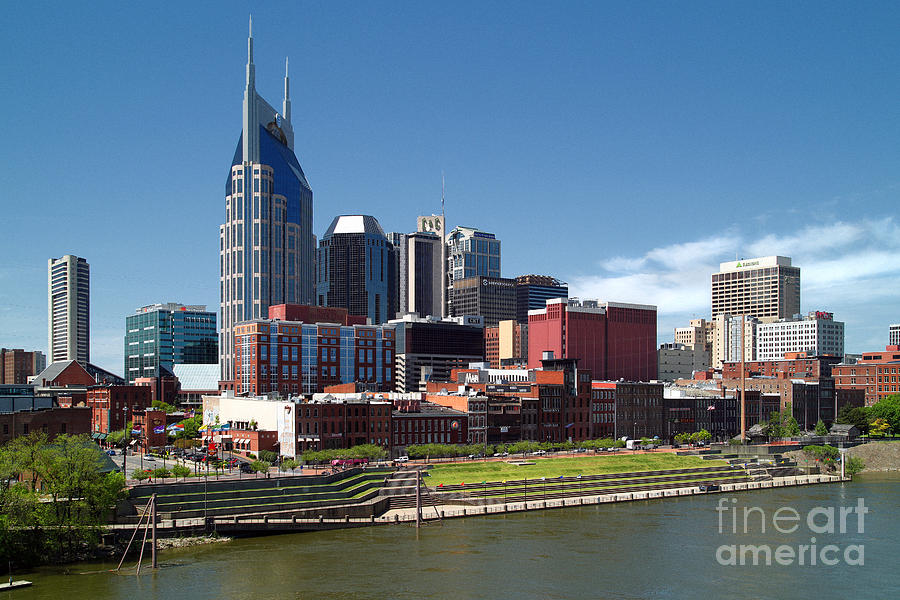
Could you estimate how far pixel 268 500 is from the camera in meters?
105

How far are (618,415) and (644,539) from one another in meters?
95.4

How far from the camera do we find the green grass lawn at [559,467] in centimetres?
12962

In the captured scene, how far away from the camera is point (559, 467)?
5546 inches

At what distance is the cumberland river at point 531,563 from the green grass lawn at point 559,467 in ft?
57.2

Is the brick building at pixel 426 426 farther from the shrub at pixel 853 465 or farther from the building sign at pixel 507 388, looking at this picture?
the shrub at pixel 853 465

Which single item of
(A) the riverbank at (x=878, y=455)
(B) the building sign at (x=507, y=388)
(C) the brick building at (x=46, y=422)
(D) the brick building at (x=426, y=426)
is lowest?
(A) the riverbank at (x=878, y=455)

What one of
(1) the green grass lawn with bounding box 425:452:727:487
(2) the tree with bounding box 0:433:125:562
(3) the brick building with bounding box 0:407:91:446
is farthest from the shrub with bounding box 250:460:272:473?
(2) the tree with bounding box 0:433:125:562

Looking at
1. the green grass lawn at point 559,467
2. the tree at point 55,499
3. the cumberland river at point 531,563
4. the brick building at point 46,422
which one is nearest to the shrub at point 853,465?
the green grass lawn at point 559,467

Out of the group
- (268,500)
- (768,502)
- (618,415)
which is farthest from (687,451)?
(268,500)

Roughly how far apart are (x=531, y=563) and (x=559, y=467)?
181 feet

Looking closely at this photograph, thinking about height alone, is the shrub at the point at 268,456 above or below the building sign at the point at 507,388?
below

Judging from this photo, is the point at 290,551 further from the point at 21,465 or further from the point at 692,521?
the point at 692,521

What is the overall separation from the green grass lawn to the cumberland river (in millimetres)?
17439

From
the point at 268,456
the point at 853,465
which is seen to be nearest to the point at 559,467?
the point at 268,456
